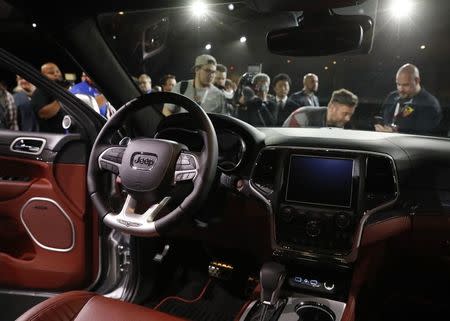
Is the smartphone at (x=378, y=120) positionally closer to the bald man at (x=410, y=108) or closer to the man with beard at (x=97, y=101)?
the bald man at (x=410, y=108)

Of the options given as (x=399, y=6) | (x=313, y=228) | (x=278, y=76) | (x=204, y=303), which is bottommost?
(x=204, y=303)

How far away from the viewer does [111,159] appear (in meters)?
1.64

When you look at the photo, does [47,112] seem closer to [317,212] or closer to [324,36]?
[317,212]

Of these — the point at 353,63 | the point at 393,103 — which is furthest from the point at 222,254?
the point at 353,63

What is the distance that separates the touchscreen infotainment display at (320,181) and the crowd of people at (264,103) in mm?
675

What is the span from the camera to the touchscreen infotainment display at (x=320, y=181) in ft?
6.48

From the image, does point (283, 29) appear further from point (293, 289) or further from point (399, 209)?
point (293, 289)

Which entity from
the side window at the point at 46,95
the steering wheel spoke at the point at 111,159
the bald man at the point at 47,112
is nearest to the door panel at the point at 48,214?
the side window at the point at 46,95

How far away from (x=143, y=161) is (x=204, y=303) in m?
1.41

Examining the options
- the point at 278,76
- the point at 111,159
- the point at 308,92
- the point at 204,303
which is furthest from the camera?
the point at 278,76

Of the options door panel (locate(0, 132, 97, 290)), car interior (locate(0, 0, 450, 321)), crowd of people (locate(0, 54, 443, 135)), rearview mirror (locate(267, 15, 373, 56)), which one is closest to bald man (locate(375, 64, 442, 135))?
crowd of people (locate(0, 54, 443, 135))

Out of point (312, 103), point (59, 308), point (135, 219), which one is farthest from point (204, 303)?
point (312, 103)

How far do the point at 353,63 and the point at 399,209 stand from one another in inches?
382

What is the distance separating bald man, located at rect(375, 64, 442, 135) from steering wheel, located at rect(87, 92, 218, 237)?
1.63 meters
